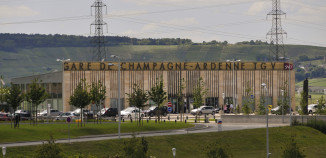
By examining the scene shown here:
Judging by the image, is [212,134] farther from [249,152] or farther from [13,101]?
[13,101]

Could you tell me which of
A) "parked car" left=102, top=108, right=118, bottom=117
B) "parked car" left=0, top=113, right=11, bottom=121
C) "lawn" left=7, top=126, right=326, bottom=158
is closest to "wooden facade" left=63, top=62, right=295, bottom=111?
"parked car" left=102, top=108, right=118, bottom=117

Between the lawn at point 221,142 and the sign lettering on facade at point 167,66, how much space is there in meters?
40.0

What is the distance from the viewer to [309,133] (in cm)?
7031

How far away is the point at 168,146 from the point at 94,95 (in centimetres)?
2117

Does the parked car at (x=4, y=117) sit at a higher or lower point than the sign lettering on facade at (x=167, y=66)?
lower

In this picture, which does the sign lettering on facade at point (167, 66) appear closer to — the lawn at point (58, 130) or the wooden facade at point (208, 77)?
the wooden facade at point (208, 77)

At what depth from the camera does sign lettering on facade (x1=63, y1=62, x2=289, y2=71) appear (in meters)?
105

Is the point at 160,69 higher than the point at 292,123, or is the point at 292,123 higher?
the point at 160,69

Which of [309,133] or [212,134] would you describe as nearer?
[212,134]

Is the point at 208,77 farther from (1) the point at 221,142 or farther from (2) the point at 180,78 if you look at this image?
(1) the point at 221,142

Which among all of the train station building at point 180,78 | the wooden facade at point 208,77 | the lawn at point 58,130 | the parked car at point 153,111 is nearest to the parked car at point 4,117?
the lawn at point 58,130

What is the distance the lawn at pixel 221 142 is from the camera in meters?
48.8

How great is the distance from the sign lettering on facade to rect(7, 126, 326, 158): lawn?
40.0 m

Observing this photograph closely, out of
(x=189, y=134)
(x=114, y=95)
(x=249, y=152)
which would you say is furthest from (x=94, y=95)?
(x=114, y=95)
